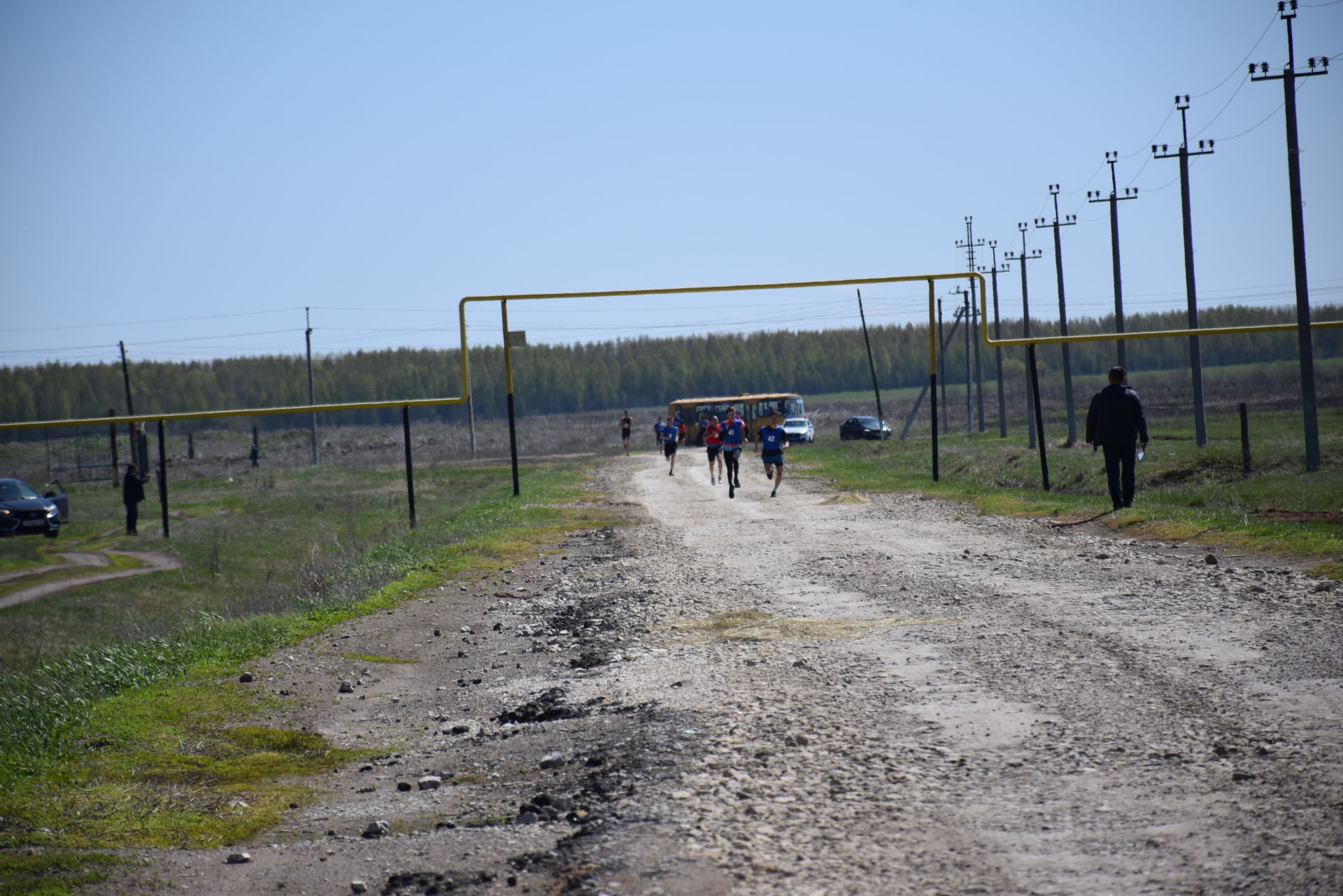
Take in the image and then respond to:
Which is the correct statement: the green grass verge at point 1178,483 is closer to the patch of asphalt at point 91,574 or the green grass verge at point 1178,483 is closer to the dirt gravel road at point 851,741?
the dirt gravel road at point 851,741

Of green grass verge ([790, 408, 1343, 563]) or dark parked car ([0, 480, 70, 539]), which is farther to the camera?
dark parked car ([0, 480, 70, 539])

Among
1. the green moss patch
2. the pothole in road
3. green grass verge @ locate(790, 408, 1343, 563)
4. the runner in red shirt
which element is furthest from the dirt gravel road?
the runner in red shirt

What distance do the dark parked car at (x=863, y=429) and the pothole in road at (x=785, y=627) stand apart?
47005mm

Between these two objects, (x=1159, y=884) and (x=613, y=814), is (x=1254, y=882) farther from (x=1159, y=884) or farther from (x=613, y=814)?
(x=613, y=814)

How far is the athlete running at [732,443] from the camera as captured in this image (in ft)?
68.0

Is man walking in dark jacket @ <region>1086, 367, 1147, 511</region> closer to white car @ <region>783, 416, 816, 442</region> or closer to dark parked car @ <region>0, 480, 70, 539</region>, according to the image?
dark parked car @ <region>0, 480, 70, 539</region>

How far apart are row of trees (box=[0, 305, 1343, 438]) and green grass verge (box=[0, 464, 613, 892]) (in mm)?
85155

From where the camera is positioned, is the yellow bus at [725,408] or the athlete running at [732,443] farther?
the yellow bus at [725,408]

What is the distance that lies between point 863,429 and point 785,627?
1892 inches

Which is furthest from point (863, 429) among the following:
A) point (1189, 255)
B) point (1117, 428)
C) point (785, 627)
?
point (785, 627)

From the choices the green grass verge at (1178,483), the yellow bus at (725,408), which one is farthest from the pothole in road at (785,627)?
the yellow bus at (725,408)

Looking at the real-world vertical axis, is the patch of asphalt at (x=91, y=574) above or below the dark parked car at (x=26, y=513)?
below

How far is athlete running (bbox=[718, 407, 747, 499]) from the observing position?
20.7 meters

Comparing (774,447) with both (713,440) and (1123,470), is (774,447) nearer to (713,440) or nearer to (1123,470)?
(713,440)
